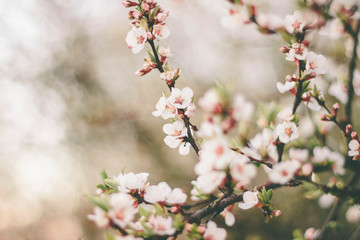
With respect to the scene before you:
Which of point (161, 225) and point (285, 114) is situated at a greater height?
point (285, 114)

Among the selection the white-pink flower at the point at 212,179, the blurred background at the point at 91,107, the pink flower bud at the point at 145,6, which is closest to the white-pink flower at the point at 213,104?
the white-pink flower at the point at 212,179

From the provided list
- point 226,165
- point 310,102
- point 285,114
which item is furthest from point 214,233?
point 310,102

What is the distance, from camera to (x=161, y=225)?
78cm

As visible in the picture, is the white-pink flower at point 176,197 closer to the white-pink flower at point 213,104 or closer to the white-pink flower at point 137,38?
the white-pink flower at point 213,104

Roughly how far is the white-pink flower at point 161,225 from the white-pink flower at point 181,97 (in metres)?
0.40

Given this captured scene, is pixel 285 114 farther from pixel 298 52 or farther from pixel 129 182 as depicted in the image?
pixel 129 182

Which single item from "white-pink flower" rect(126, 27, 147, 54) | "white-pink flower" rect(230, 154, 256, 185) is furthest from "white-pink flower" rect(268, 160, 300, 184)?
"white-pink flower" rect(126, 27, 147, 54)

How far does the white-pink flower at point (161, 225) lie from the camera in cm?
77

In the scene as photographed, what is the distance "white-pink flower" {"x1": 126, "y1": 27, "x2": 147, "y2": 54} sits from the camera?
1.02 meters

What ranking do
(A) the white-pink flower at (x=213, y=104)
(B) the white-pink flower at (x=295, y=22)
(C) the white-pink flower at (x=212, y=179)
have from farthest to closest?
(B) the white-pink flower at (x=295, y=22)
(C) the white-pink flower at (x=212, y=179)
(A) the white-pink flower at (x=213, y=104)

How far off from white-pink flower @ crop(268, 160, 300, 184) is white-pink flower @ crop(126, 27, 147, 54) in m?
0.69

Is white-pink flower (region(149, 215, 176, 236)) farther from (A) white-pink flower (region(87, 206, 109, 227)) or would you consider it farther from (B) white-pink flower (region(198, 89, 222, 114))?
(B) white-pink flower (region(198, 89, 222, 114))

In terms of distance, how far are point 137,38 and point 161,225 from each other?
701mm

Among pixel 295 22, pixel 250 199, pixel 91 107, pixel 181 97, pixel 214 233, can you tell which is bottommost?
pixel 214 233
